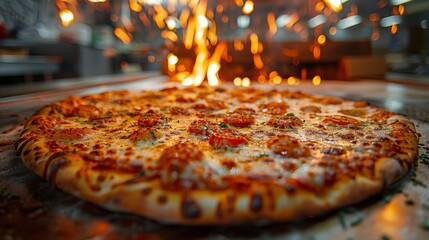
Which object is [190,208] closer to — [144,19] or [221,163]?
[221,163]

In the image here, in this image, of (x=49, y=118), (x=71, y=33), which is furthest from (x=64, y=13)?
(x=49, y=118)

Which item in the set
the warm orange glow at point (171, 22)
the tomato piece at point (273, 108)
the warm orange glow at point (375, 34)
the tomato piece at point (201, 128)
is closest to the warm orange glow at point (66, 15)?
the warm orange glow at point (171, 22)

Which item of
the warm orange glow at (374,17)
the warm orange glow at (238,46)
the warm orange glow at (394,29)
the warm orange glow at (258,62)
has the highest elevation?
the warm orange glow at (374,17)

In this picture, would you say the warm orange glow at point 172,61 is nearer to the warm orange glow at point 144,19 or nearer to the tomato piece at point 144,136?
the tomato piece at point 144,136

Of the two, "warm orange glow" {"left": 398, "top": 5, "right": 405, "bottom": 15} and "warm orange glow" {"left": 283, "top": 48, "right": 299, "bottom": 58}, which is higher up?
"warm orange glow" {"left": 398, "top": 5, "right": 405, "bottom": 15}

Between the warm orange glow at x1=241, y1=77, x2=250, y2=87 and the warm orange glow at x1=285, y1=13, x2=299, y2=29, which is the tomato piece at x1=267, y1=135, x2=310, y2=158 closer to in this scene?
the warm orange glow at x1=241, y1=77, x2=250, y2=87

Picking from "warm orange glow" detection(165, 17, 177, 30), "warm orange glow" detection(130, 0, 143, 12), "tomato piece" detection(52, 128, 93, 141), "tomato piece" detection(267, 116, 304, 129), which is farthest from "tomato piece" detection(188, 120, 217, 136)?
"warm orange glow" detection(130, 0, 143, 12)

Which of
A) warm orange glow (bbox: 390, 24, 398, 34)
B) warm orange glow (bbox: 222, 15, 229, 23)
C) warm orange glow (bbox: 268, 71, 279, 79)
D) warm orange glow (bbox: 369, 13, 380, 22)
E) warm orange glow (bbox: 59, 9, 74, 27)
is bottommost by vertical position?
warm orange glow (bbox: 268, 71, 279, 79)
